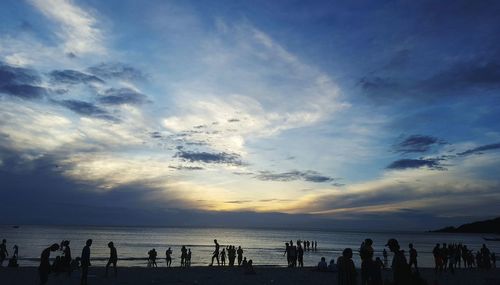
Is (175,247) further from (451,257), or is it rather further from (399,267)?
(399,267)

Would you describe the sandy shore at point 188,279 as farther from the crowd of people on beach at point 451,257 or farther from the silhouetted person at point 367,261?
the silhouetted person at point 367,261

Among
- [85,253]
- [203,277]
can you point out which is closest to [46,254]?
[85,253]

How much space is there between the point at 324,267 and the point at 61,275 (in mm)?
15013

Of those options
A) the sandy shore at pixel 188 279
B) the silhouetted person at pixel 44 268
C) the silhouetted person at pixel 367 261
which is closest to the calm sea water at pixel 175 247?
the sandy shore at pixel 188 279

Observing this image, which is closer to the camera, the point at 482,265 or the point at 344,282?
the point at 344,282

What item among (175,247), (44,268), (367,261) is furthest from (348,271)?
(175,247)

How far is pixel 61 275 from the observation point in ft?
69.7

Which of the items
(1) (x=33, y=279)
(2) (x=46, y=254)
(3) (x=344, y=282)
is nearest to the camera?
(3) (x=344, y=282)

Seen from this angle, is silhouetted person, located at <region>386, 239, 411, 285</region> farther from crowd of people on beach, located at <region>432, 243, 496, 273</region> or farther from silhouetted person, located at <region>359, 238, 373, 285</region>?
crowd of people on beach, located at <region>432, 243, 496, 273</region>

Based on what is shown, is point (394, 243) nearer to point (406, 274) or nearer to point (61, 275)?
point (406, 274)

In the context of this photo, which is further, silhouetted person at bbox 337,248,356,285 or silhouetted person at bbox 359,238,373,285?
silhouetted person at bbox 359,238,373,285

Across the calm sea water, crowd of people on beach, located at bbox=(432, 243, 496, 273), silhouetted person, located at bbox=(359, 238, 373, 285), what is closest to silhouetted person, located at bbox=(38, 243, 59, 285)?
silhouetted person, located at bbox=(359, 238, 373, 285)

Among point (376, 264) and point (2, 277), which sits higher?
point (376, 264)

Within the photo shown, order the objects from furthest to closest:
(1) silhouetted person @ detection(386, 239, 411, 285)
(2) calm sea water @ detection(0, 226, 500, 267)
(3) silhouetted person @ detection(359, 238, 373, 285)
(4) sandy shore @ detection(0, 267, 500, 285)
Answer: (2) calm sea water @ detection(0, 226, 500, 267), (4) sandy shore @ detection(0, 267, 500, 285), (3) silhouetted person @ detection(359, 238, 373, 285), (1) silhouetted person @ detection(386, 239, 411, 285)
